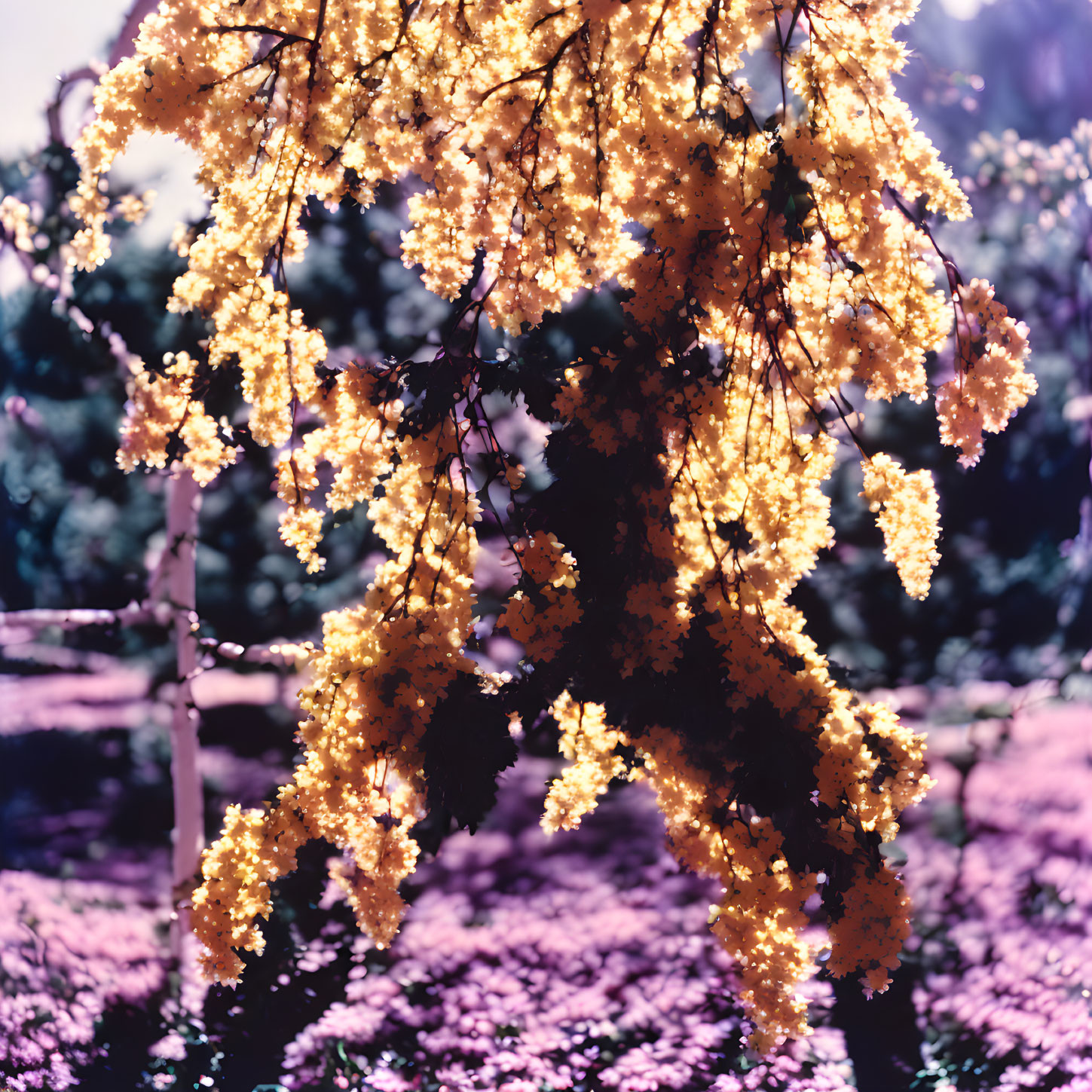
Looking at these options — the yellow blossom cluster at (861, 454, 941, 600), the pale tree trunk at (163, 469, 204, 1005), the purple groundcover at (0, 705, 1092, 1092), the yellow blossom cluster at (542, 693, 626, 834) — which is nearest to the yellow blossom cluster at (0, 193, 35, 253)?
the pale tree trunk at (163, 469, 204, 1005)

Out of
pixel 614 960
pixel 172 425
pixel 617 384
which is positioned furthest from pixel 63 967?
pixel 617 384

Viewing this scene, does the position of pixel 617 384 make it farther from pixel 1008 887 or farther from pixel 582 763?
pixel 1008 887

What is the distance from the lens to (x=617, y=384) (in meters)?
1.19

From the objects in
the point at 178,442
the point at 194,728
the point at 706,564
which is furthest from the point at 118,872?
the point at 706,564

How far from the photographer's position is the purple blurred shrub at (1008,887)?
2.85m

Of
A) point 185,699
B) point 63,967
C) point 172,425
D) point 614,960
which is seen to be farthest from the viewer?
point 614,960

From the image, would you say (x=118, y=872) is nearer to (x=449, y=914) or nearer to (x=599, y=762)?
(x=449, y=914)

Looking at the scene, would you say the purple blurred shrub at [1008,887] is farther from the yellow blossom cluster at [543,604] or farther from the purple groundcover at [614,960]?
the yellow blossom cluster at [543,604]

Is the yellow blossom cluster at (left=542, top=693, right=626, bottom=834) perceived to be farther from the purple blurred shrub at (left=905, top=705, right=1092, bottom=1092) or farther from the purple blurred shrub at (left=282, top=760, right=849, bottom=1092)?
the purple blurred shrub at (left=905, top=705, right=1092, bottom=1092)

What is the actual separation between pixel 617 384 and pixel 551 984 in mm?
2576

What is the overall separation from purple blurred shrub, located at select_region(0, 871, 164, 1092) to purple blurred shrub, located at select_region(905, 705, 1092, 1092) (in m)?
2.64

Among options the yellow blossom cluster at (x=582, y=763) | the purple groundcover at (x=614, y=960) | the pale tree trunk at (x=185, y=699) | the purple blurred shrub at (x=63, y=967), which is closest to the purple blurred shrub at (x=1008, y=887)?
the purple groundcover at (x=614, y=960)

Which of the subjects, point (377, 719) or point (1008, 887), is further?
point (1008, 887)

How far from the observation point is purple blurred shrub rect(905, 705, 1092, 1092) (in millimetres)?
2848
